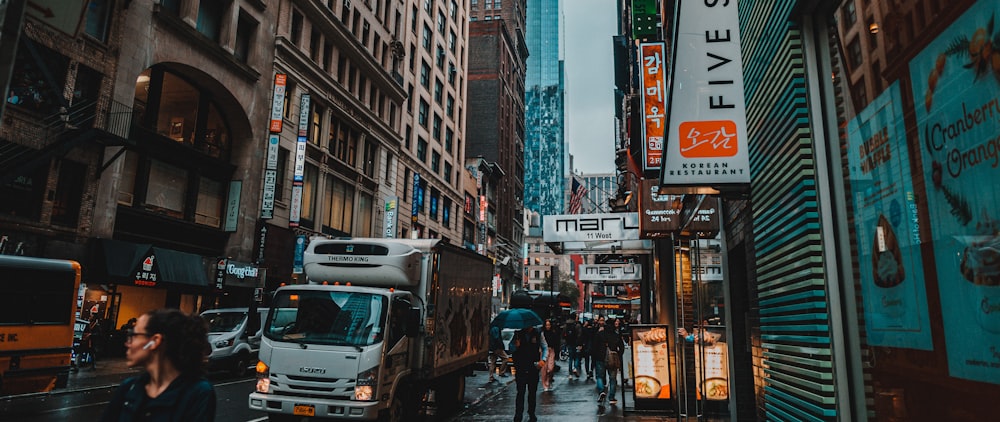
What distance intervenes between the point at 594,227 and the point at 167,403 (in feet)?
45.0

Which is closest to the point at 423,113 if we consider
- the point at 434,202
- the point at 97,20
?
the point at 434,202

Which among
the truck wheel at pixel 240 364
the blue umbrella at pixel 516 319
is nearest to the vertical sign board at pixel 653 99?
the blue umbrella at pixel 516 319

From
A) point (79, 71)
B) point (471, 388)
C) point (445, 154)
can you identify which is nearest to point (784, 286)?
point (471, 388)

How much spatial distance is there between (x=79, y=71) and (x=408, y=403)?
17.5m

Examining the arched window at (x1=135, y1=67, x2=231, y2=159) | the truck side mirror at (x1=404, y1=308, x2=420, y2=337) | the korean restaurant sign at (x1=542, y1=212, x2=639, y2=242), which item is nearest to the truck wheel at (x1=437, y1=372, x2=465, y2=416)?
the truck side mirror at (x1=404, y1=308, x2=420, y2=337)

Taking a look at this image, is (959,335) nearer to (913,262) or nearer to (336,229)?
(913,262)

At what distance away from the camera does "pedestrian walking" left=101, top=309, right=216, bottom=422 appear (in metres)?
3.03

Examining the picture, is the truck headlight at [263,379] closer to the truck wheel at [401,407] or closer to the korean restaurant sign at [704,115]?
the truck wheel at [401,407]

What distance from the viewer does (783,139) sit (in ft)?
17.9

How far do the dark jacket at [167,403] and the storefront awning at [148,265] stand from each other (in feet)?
66.8

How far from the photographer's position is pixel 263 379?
29.6ft

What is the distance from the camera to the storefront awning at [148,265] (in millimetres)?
20484

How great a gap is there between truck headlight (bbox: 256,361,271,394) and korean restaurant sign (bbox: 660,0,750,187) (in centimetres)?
647

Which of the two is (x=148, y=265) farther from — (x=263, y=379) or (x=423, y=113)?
(x=423, y=113)
